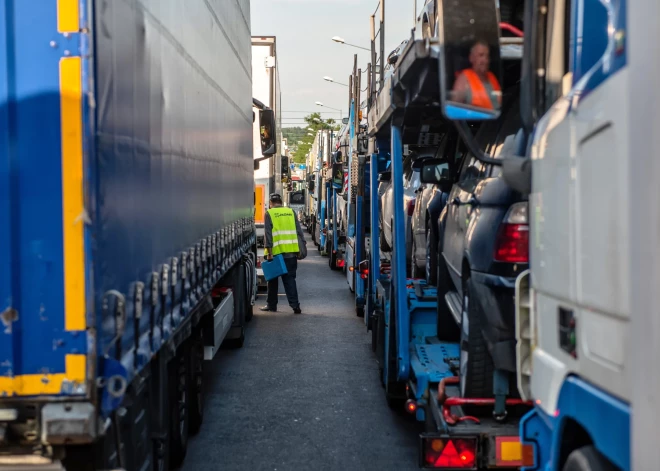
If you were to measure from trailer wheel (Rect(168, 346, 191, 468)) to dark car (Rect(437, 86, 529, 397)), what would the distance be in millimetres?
1939

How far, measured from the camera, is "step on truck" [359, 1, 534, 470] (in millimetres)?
4520

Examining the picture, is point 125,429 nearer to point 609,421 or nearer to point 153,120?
point 153,120

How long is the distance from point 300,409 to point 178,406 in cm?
204

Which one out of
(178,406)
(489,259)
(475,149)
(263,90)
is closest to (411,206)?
(178,406)

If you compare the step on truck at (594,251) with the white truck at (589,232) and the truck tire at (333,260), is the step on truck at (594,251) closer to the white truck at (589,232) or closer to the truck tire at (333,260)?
the white truck at (589,232)

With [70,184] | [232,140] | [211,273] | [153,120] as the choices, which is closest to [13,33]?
[70,184]

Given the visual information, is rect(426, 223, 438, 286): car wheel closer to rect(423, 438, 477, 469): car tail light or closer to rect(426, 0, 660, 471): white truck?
rect(423, 438, 477, 469): car tail light

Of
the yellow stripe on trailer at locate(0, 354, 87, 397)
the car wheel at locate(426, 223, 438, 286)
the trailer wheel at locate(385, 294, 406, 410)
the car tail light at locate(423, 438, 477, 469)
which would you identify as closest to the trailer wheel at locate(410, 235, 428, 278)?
the car wheel at locate(426, 223, 438, 286)

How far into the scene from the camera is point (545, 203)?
3.05m

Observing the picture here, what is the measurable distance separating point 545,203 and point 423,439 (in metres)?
1.88

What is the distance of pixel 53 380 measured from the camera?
3.17 metres

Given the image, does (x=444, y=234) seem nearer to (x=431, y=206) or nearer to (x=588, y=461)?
(x=431, y=206)

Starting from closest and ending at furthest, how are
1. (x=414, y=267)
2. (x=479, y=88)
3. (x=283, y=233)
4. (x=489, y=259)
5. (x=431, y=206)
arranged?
(x=479, y=88) → (x=489, y=259) → (x=431, y=206) → (x=414, y=267) → (x=283, y=233)

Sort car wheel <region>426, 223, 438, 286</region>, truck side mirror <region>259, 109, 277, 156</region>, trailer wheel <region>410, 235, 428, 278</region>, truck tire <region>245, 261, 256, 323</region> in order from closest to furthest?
car wheel <region>426, 223, 438, 286</region>, trailer wheel <region>410, 235, 428, 278</region>, truck tire <region>245, 261, 256, 323</region>, truck side mirror <region>259, 109, 277, 156</region>
